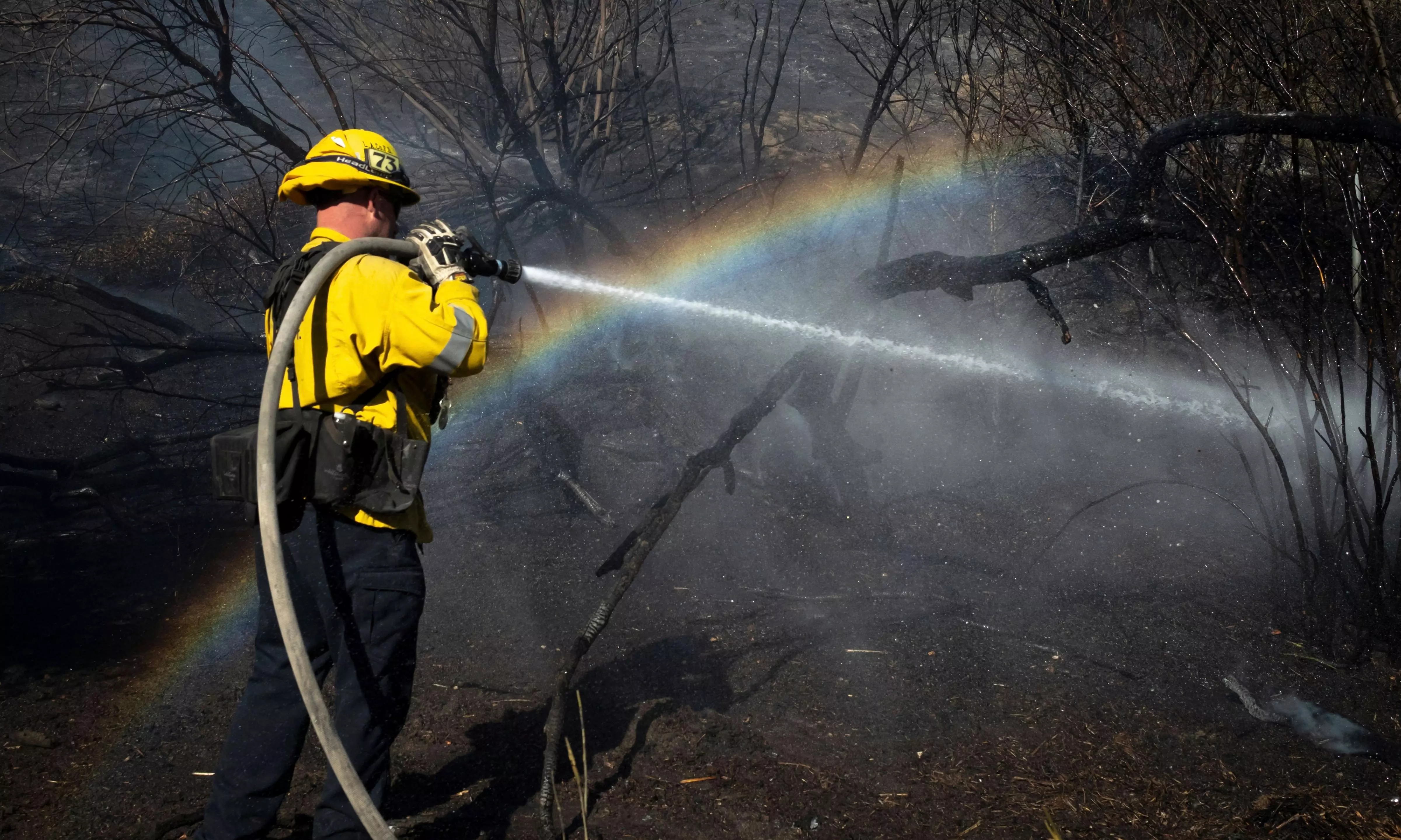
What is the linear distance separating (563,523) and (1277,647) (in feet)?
13.2

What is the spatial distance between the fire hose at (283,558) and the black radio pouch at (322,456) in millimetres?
76

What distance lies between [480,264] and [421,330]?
1.76ft

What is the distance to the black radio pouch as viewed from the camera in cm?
244

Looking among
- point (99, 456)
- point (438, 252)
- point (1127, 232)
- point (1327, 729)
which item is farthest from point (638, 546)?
point (99, 456)

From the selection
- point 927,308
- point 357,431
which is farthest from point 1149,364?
point 357,431

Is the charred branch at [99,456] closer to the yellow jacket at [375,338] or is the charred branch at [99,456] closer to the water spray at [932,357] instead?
the water spray at [932,357]

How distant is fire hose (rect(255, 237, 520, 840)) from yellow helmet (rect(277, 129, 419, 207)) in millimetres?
376

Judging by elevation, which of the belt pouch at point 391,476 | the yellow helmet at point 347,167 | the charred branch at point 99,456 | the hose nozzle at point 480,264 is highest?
the yellow helmet at point 347,167

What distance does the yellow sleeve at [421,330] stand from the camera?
7.88 ft

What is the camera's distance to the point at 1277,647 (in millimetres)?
4230

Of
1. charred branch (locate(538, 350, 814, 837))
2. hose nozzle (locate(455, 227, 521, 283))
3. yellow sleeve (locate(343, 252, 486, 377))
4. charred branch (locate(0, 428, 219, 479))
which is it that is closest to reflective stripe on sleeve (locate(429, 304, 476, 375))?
yellow sleeve (locate(343, 252, 486, 377))

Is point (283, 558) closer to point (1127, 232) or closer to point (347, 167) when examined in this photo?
point (347, 167)

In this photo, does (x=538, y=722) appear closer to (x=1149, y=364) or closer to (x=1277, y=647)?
(x=1277, y=647)

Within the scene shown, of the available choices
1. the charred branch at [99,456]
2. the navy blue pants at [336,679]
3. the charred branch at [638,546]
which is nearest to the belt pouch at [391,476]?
the navy blue pants at [336,679]
